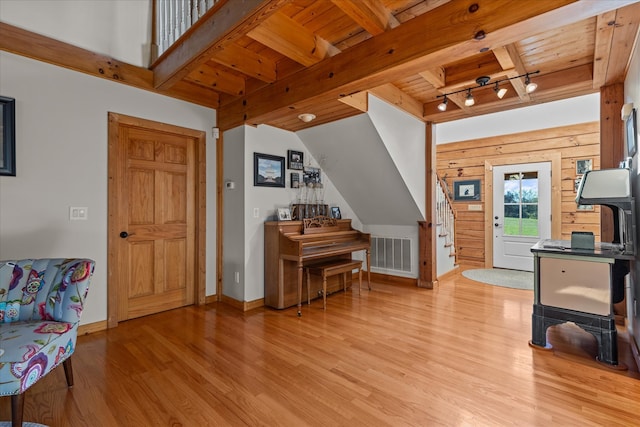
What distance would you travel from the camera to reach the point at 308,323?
3.14 meters

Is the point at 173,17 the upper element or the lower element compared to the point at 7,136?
upper

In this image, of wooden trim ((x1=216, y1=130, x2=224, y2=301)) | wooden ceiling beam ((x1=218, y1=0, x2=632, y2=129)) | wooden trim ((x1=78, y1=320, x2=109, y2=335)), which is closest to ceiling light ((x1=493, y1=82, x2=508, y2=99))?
wooden ceiling beam ((x1=218, y1=0, x2=632, y2=129))

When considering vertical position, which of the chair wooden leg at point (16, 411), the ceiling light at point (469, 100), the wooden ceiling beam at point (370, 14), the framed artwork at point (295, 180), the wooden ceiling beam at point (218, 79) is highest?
the wooden ceiling beam at point (218, 79)

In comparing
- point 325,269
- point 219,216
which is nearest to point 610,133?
point 325,269

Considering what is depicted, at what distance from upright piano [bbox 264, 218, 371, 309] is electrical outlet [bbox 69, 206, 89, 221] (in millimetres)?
1760

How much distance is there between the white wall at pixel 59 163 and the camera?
2516 millimetres

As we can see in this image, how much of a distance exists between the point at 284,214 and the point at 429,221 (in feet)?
6.87

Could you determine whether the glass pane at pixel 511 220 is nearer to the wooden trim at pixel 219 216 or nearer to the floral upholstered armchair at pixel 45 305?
the wooden trim at pixel 219 216

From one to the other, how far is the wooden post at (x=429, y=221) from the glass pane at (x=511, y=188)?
2319 millimetres

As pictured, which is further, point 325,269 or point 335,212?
point 335,212

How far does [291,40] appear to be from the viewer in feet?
8.16

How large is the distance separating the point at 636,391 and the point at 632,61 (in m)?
2.49

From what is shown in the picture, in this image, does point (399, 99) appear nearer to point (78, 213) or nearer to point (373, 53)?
point (373, 53)

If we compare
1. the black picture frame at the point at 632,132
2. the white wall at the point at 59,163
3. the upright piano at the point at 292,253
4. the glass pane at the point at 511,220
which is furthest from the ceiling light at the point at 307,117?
the glass pane at the point at 511,220
